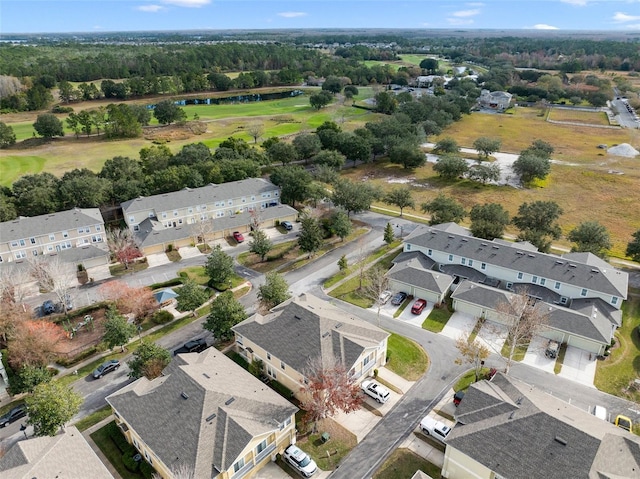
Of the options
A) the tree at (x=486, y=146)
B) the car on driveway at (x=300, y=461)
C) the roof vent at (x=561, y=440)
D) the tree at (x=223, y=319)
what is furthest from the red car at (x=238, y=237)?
the tree at (x=486, y=146)

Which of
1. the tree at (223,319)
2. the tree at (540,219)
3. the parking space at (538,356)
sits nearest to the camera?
the parking space at (538,356)

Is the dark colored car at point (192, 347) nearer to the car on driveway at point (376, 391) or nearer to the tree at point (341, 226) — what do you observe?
the car on driveway at point (376, 391)

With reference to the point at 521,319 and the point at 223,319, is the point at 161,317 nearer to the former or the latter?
the point at 223,319

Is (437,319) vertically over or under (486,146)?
under

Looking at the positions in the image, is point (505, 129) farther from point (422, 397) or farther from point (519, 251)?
point (422, 397)

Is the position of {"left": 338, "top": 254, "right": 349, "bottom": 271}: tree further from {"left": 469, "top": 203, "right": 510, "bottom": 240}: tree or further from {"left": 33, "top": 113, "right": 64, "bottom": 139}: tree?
{"left": 33, "top": 113, "right": 64, "bottom": 139}: tree

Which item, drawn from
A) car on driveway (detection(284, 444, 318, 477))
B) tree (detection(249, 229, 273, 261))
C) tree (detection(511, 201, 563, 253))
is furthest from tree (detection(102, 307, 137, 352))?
tree (detection(511, 201, 563, 253))

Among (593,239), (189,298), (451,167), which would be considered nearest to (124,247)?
(189,298)

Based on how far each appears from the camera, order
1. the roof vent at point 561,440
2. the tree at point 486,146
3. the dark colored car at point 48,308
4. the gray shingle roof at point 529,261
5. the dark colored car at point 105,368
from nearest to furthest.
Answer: the roof vent at point 561,440
the dark colored car at point 105,368
the gray shingle roof at point 529,261
the dark colored car at point 48,308
the tree at point 486,146
